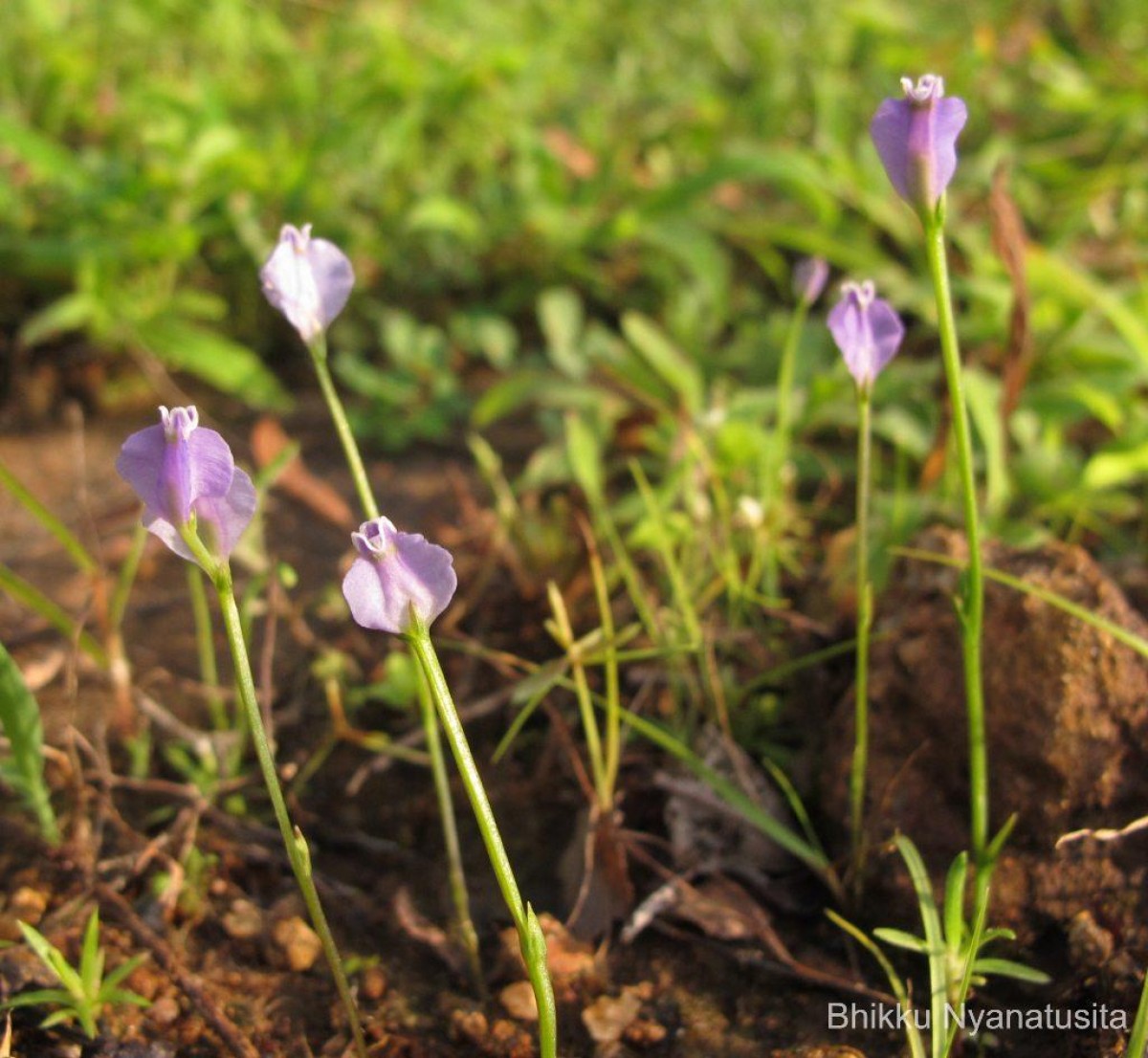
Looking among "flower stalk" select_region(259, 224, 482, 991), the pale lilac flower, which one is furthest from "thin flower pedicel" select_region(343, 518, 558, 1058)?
the pale lilac flower

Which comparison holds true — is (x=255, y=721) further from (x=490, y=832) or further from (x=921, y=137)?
(x=921, y=137)

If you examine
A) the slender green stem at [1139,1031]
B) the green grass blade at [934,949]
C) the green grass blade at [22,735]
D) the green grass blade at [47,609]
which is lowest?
the slender green stem at [1139,1031]

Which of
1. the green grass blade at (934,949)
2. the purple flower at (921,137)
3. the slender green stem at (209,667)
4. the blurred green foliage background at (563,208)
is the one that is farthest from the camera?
the blurred green foliage background at (563,208)

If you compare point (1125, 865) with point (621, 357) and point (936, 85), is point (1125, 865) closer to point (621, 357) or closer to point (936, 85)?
point (936, 85)

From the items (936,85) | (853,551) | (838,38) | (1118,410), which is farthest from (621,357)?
(838,38)

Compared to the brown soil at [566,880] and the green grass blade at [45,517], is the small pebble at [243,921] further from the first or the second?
the green grass blade at [45,517]

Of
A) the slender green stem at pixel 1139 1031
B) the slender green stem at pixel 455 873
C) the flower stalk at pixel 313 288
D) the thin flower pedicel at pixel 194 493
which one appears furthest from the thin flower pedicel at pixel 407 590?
the slender green stem at pixel 1139 1031
